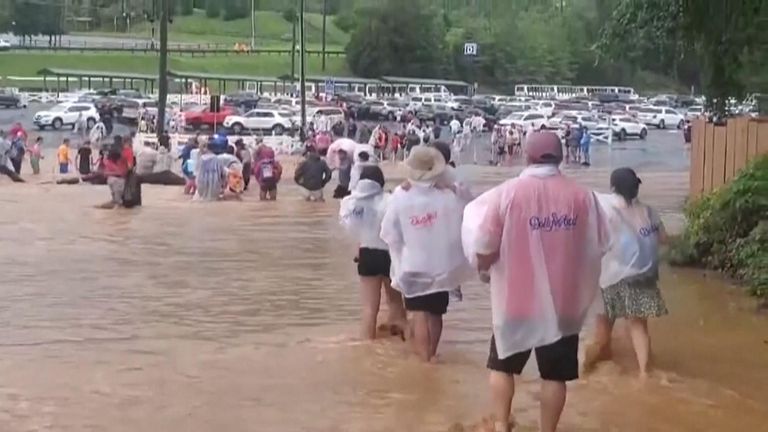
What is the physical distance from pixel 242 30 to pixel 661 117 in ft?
181

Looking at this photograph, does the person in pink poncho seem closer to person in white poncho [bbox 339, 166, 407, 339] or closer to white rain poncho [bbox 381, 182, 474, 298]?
white rain poncho [bbox 381, 182, 474, 298]

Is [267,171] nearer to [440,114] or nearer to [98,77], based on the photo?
[440,114]

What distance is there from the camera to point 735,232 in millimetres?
15172

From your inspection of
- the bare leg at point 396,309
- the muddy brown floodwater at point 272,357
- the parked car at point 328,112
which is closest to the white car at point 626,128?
the parked car at point 328,112

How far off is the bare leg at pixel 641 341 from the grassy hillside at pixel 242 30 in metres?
106

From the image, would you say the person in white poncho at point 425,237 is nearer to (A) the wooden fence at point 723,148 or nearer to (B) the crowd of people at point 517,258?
(B) the crowd of people at point 517,258

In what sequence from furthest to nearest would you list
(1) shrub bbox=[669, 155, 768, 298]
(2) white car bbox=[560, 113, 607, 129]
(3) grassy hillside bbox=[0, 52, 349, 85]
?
1. (3) grassy hillside bbox=[0, 52, 349, 85]
2. (2) white car bbox=[560, 113, 607, 129]
3. (1) shrub bbox=[669, 155, 768, 298]

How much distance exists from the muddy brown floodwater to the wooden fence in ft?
8.76

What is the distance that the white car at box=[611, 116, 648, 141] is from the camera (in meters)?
67.8

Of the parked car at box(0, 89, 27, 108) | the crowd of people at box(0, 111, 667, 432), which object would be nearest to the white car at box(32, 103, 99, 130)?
the parked car at box(0, 89, 27, 108)

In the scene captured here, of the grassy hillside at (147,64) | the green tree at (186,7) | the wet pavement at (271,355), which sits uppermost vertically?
the green tree at (186,7)

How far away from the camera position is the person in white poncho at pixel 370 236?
10.9m

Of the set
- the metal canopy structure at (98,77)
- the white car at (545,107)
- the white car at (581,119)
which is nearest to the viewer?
the white car at (581,119)

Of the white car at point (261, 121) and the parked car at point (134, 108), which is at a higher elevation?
the parked car at point (134, 108)
